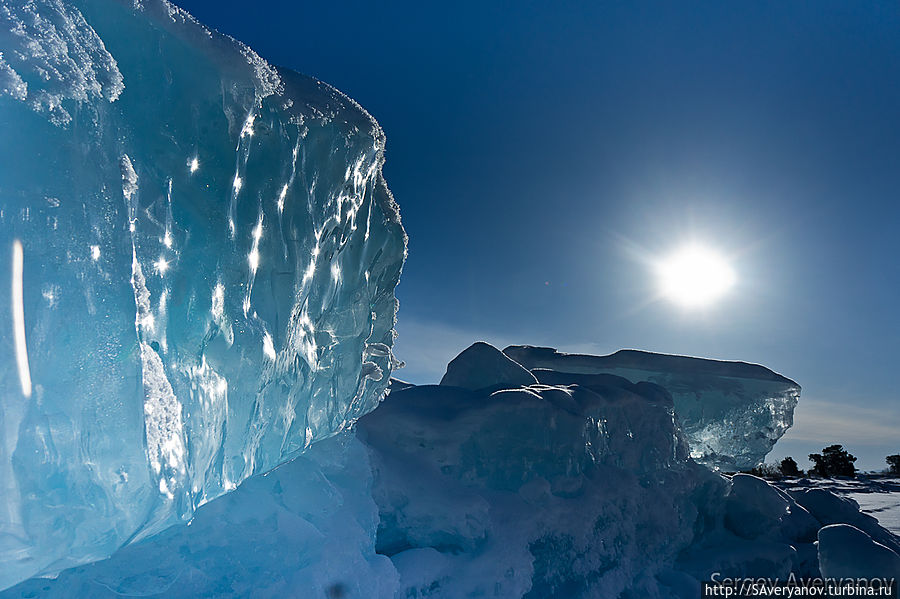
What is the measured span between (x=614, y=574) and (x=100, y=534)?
5.74m

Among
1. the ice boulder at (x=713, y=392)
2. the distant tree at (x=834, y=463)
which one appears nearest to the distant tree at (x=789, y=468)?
the distant tree at (x=834, y=463)

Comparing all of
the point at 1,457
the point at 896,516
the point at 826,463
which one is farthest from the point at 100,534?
the point at 826,463

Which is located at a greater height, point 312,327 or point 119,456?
point 312,327

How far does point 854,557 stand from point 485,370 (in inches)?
187

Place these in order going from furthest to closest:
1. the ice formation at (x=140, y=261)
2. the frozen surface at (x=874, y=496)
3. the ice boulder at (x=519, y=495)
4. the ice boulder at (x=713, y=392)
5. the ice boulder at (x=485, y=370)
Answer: the frozen surface at (x=874, y=496)
the ice boulder at (x=713, y=392)
the ice boulder at (x=485, y=370)
the ice boulder at (x=519, y=495)
the ice formation at (x=140, y=261)

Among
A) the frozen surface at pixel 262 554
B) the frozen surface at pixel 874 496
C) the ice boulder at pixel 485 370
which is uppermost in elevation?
the ice boulder at pixel 485 370

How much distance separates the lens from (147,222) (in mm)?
2938

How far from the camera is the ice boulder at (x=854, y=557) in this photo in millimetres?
5316

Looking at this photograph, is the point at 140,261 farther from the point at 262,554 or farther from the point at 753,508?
the point at 753,508

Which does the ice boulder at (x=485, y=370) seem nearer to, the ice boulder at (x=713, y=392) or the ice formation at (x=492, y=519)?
the ice formation at (x=492, y=519)

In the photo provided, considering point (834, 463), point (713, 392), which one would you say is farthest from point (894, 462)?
point (713, 392)

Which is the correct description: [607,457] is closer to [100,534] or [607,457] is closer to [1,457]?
[100,534]

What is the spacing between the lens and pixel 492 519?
5523mm

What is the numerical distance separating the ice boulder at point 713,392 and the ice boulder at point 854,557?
15.4ft
